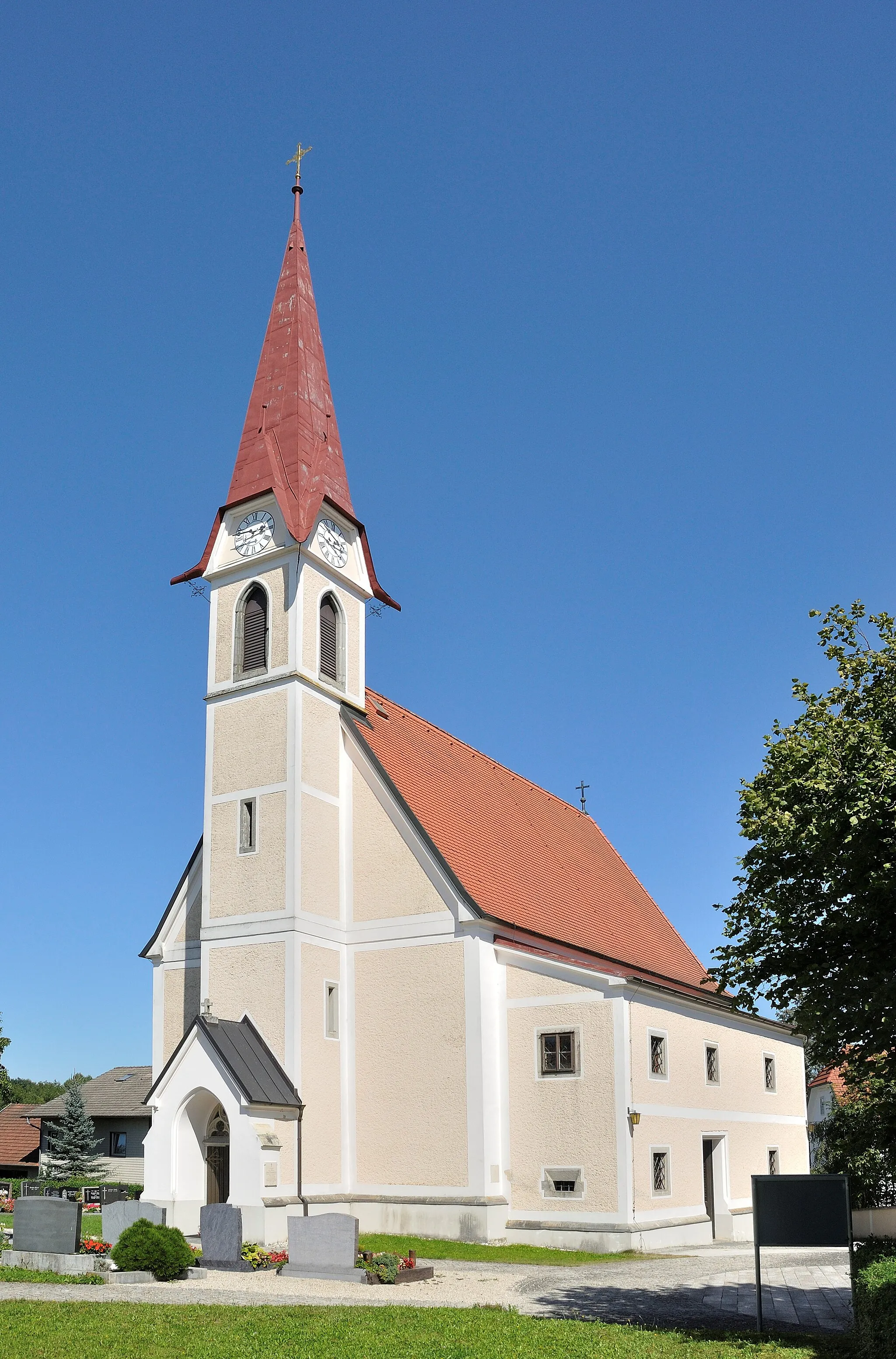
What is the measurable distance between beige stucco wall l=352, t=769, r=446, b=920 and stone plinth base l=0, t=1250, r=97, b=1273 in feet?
31.0

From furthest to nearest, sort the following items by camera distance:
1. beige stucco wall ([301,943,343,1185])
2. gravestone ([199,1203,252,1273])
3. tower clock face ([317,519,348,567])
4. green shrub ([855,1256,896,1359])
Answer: tower clock face ([317,519,348,567]) → beige stucco wall ([301,943,343,1185]) → gravestone ([199,1203,252,1273]) → green shrub ([855,1256,896,1359])

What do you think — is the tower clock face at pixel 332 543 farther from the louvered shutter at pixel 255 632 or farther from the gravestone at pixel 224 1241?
the gravestone at pixel 224 1241

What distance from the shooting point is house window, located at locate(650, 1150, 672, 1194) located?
23812 millimetres

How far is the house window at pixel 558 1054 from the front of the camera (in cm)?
2388

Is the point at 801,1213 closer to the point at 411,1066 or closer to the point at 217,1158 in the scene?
the point at 411,1066

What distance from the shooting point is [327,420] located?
29.8 m

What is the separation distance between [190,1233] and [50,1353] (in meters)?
11.9

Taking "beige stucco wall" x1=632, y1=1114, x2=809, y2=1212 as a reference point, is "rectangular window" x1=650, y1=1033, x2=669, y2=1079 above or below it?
above

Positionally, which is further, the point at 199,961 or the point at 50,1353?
the point at 199,961

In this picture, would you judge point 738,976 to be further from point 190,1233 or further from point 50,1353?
point 190,1233

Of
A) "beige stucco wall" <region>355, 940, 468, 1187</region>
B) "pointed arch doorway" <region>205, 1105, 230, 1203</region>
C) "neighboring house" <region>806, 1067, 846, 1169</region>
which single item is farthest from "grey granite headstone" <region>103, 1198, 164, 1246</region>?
"neighboring house" <region>806, 1067, 846, 1169</region>

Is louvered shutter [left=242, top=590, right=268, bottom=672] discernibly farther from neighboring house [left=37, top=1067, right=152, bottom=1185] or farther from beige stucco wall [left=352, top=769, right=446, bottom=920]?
neighboring house [left=37, top=1067, right=152, bottom=1185]

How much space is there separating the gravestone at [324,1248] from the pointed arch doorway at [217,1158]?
5381 millimetres

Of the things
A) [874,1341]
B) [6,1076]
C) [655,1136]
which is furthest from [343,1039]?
[6,1076]
